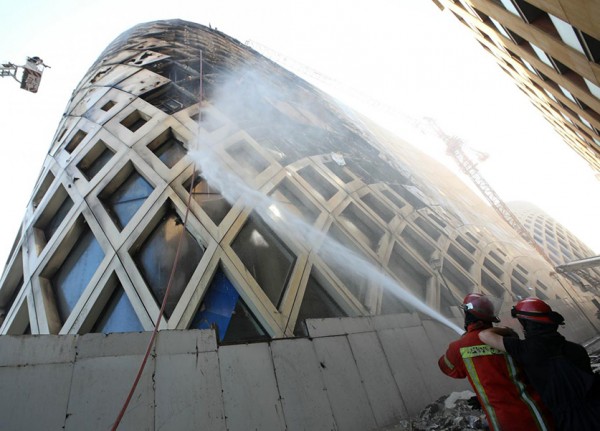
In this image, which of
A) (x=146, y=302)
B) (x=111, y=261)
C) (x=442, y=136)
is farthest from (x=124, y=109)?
(x=442, y=136)

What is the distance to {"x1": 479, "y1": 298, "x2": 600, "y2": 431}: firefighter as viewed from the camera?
221 centimetres

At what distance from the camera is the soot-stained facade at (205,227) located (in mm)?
5172

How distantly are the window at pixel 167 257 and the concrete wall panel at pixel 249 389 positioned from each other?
1.87 m

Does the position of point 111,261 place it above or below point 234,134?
below

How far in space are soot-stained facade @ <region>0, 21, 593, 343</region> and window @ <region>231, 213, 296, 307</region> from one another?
2 centimetres

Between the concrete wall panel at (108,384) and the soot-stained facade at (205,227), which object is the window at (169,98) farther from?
the concrete wall panel at (108,384)

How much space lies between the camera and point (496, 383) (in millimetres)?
2703

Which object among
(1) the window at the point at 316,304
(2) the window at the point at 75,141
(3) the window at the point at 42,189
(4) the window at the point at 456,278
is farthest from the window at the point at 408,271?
(3) the window at the point at 42,189

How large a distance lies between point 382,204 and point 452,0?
34.8ft

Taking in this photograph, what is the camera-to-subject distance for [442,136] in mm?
67938

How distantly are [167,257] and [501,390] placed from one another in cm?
536

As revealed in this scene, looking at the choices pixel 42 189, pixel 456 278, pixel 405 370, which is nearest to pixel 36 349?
pixel 405 370

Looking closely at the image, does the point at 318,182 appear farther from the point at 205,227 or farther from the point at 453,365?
the point at 453,365

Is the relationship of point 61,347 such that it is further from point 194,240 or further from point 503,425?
point 503,425
